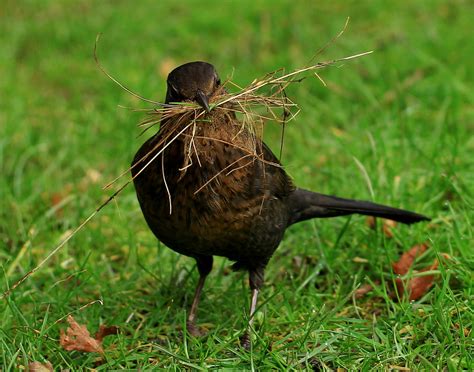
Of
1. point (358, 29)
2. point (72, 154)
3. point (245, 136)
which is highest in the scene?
point (245, 136)

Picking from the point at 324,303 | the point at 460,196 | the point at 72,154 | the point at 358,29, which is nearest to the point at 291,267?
the point at 324,303

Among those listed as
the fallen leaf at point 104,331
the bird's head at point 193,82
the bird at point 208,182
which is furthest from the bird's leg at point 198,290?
the bird's head at point 193,82

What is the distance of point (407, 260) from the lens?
4188 millimetres

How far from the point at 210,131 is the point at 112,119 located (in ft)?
10.5

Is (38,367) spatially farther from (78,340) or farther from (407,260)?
(407,260)

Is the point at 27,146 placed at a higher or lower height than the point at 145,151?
lower

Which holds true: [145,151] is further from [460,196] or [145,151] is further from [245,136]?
[460,196]

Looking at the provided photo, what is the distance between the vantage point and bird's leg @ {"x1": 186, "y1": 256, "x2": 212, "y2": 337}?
3.98 meters

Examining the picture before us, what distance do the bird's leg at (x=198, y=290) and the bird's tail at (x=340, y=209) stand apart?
0.49m

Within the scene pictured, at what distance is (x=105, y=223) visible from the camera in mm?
5012

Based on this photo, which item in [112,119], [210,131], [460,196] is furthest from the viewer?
[112,119]

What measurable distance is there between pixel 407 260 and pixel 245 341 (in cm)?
98

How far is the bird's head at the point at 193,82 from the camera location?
3377mm

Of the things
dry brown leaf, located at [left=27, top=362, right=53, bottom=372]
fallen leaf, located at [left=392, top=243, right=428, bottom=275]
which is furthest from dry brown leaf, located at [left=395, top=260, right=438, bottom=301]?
dry brown leaf, located at [left=27, top=362, right=53, bottom=372]
